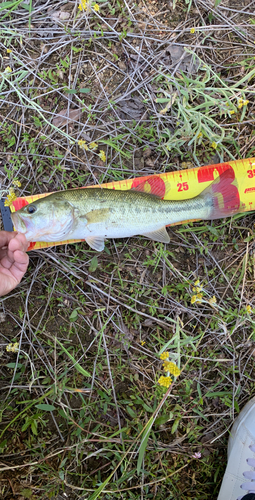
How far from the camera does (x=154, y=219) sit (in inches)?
131

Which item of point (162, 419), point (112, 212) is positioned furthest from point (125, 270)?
point (162, 419)

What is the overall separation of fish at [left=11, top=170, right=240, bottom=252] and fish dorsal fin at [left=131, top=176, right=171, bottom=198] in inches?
0.5

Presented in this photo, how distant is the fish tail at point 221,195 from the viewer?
11.1 feet

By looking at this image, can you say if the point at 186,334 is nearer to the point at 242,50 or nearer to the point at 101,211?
the point at 101,211

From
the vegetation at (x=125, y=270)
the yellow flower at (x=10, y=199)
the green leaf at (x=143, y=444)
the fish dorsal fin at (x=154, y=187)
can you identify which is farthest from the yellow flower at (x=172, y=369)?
the yellow flower at (x=10, y=199)

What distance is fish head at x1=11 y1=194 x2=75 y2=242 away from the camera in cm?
303

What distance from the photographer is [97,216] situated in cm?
319

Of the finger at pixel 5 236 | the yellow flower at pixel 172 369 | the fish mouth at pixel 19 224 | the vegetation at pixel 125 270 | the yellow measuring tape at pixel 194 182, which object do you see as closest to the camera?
the yellow flower at pixel 172 369

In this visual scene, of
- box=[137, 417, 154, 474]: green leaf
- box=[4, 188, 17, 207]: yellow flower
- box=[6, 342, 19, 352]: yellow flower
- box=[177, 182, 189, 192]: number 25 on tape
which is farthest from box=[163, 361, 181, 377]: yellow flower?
box=[4, 188, 17, 207]: yellow flower

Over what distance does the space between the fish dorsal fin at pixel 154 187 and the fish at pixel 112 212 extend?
0.01 m

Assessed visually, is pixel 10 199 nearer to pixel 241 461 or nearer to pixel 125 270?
pixel 125 270

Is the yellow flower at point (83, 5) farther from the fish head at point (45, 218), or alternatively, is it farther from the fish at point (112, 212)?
the fish head at point (45, 218)

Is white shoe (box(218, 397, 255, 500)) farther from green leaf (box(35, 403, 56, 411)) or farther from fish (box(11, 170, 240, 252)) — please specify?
fish (box(11, 170, 240, 252))

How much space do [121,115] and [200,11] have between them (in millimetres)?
1599
